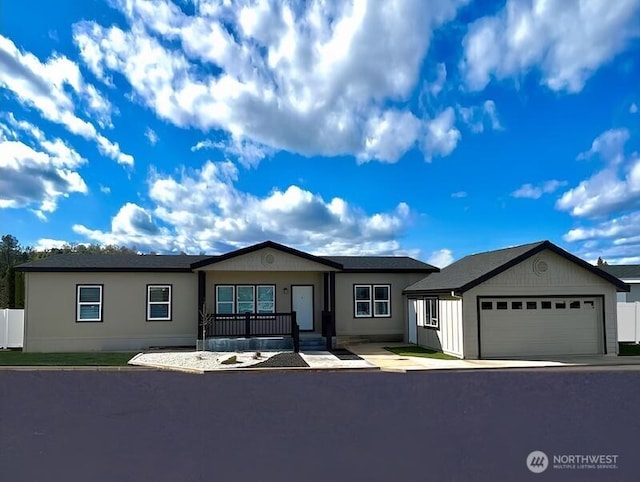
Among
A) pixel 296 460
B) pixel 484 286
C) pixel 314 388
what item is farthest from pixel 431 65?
pixel 296 460

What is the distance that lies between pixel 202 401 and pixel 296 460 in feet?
12.8

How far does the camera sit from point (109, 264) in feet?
63.0

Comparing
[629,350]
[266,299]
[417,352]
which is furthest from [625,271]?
[266,299]

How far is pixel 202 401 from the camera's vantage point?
9.70 m

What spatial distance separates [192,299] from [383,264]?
806 centimetres

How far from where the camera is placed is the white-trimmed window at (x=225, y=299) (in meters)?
19.7

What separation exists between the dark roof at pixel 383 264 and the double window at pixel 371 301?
2.56 feet

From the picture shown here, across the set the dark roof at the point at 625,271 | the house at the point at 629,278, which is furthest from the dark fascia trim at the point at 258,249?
the dark roof at the point at 625,271

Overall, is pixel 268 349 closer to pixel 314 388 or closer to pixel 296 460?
pixel 314 388

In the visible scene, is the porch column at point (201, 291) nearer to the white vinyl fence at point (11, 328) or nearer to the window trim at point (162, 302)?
the window trim at point (162, 302)

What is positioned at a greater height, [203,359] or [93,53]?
[93,53]

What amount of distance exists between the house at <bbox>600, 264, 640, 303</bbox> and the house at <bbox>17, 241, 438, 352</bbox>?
1787 centimetres

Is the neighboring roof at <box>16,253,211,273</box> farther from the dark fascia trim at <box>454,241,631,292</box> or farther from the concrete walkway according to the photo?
the dark fascia trim at <box>454,241,631,292</box>

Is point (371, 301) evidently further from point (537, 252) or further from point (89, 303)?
point (89, 303)
